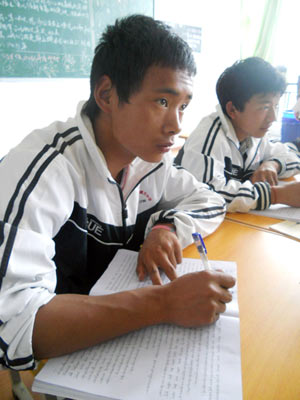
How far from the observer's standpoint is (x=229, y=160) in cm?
146

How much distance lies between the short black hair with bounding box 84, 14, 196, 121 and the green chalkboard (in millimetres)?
1688

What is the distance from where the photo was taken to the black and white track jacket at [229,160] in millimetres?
1167

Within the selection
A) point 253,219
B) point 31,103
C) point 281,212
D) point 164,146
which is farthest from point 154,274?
point 31,103

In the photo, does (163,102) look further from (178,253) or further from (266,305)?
(266,305)

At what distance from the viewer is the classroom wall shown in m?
2.27

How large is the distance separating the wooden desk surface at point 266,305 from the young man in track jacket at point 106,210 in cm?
7

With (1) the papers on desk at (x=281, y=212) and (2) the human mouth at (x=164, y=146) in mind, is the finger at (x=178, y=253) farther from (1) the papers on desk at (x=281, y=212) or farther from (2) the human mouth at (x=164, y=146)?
(1) the papers on desk at (x=281, y=212)

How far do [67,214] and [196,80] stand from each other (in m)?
3.78

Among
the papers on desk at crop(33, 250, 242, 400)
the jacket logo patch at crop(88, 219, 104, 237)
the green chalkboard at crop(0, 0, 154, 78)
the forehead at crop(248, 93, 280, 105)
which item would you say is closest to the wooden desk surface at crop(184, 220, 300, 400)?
the papers on desk at crop(33, 250, 242, 400)

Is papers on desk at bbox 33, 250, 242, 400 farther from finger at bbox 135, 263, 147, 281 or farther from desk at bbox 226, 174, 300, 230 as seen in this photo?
desk at bbox 226, 174, 300, 230

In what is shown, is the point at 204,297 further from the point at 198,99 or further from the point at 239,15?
the point at 239,15

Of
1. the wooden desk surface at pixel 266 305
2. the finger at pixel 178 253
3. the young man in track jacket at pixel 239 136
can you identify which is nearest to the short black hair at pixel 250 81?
the young man in track jacket at pixel 239 136

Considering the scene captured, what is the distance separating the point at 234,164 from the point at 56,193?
1086mm

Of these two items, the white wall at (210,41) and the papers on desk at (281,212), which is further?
the white wall at (210,41)
